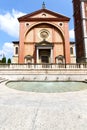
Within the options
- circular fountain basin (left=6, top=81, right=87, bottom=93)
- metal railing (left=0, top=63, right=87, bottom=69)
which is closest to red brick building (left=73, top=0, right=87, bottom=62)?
metal railing (left=0, top=63, right=87, bottom=69)

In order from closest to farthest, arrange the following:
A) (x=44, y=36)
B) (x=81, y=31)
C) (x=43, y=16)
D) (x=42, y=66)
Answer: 1. (x=42, y=66)
2. (x=44, y=36)
3. (x=43, y=16)
4. (x=81, y=31)

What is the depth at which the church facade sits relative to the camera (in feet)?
76.0

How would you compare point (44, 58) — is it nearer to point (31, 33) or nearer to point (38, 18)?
point (31, 33)

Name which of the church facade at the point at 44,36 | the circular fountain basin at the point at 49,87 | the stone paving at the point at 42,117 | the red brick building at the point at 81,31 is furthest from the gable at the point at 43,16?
the stone paving at the point at 42,117

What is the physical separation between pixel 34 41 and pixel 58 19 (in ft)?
19.5

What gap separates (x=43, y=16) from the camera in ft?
80.4

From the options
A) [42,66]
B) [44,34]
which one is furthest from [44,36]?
[42,66]

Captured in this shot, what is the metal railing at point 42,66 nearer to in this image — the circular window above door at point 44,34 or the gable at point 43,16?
the circular window above door at point 44,34

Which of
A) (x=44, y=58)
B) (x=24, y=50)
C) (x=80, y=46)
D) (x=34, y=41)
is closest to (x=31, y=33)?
(x=34, y=41)

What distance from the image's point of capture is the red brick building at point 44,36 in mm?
23188

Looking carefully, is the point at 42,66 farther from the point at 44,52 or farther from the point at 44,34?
the point at 44,34

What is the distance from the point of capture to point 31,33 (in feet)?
78.7

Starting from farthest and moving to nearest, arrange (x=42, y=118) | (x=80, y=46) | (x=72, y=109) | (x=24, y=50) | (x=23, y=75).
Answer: (x=80, y=46) → (x=24, y=50) → (x=23, y=75) → (x=72, y=109) → (x=42, y=118)

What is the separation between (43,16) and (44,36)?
384 cm
